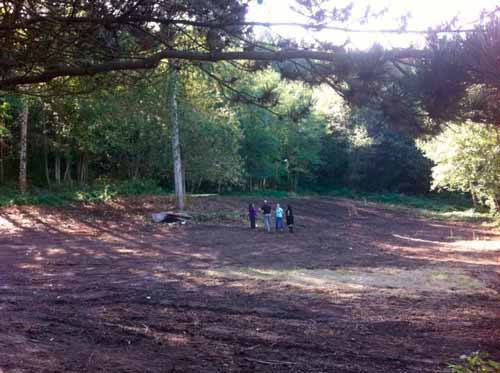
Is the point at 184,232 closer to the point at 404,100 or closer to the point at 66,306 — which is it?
the point at 66,306

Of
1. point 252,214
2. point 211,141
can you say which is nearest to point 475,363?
point 252,214

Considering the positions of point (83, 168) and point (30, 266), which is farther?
point (83, 168)

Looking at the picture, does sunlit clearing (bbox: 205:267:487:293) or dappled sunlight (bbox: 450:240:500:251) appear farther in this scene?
dappled sunlight (bbox: 450:240:500:251)

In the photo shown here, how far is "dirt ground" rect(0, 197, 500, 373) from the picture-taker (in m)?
5.33

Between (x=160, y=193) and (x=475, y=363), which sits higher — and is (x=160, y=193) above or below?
above

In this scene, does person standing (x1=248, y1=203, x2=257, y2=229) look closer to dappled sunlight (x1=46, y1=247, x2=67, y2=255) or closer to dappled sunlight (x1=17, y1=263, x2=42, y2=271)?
dappled sunlight (x1=46, y1=247, x2=67, y2=255)

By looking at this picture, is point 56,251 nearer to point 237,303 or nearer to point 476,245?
point 237,303

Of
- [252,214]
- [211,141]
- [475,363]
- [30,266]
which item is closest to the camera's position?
[475,363]

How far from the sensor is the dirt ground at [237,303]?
5332 millimetres

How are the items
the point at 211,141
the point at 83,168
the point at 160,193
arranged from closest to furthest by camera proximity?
the point at 211,141 → the point at 160,193 → the point at 83,168

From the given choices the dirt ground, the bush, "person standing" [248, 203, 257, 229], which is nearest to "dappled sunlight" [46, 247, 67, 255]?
the dirt ground

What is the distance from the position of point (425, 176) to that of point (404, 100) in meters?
45.3

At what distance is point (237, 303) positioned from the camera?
7.93 meters

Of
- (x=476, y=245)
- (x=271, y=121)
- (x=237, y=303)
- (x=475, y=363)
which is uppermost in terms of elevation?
(x=271, y=121)
